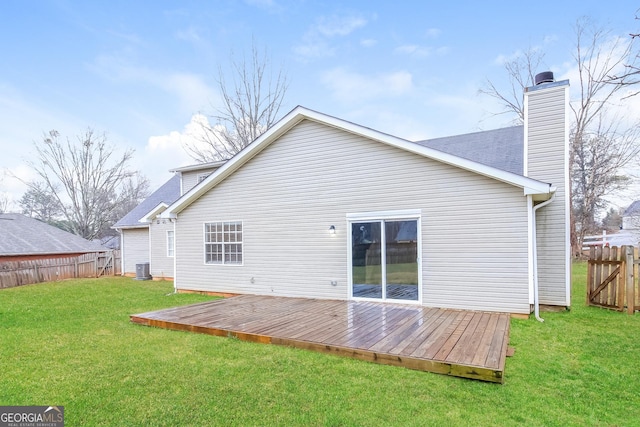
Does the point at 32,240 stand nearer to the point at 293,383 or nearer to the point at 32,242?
the point at 32,242

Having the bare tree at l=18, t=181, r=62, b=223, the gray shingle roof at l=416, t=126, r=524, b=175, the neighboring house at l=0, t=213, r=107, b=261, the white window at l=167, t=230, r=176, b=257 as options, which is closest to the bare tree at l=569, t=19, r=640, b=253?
the gray shingle roof at l=416, t=126, r=524, b=175

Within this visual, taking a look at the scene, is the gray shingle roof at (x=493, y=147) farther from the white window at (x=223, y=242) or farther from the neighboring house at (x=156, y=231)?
the neighboring house at (x=156, y=231)

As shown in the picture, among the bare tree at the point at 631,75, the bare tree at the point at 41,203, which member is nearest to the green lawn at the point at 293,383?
the bare tree at the point at 631,75

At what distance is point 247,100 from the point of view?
19.3 meters

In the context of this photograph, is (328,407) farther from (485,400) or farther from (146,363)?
(146,363)

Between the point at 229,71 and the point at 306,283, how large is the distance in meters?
15.4

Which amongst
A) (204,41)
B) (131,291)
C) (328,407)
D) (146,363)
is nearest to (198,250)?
(131,291)

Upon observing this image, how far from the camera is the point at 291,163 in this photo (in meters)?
8.45

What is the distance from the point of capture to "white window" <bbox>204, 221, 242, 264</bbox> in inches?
363

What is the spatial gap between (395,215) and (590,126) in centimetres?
1699

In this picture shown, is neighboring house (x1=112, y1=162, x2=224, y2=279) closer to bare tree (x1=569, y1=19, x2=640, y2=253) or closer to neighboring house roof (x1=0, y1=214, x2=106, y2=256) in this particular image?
neighboring house roof (x1=0, y1=214, x2=106, y2=256)

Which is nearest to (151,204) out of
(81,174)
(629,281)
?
(81,174)

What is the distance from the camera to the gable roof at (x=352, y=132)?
19.2 feet

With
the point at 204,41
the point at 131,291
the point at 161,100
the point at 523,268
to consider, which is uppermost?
the point at 204,41
